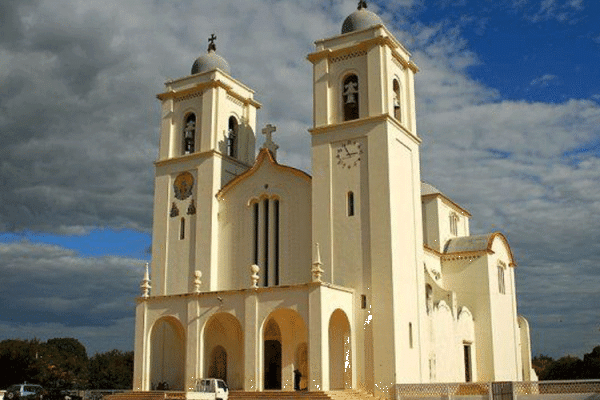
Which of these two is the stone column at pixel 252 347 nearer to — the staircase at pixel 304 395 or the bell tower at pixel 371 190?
the staircase at pixel 304 395

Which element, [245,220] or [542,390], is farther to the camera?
→ [245,220]

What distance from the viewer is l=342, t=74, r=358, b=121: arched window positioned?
33344 mm

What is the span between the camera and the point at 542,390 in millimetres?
26453

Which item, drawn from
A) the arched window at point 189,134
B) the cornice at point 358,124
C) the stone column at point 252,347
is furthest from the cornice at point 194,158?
the stone column at point 252,347

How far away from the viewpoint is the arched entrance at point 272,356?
32812mm

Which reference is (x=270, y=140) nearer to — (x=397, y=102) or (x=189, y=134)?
(x=189, y=134)

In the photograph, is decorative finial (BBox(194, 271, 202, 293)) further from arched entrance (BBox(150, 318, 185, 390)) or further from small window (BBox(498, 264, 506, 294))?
small window (BBox(498, 264, 506, 294))

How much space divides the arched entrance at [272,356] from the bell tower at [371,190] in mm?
3783

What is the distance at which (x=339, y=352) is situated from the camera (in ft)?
101

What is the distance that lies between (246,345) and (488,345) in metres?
15.0

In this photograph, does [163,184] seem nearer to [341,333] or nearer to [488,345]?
[341,333]

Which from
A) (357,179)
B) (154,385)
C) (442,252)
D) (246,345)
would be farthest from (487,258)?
(154,385)

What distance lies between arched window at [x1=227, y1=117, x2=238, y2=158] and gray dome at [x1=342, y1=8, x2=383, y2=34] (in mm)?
8032

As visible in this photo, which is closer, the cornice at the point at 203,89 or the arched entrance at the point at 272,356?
the arched entrance at the point at 272,356
